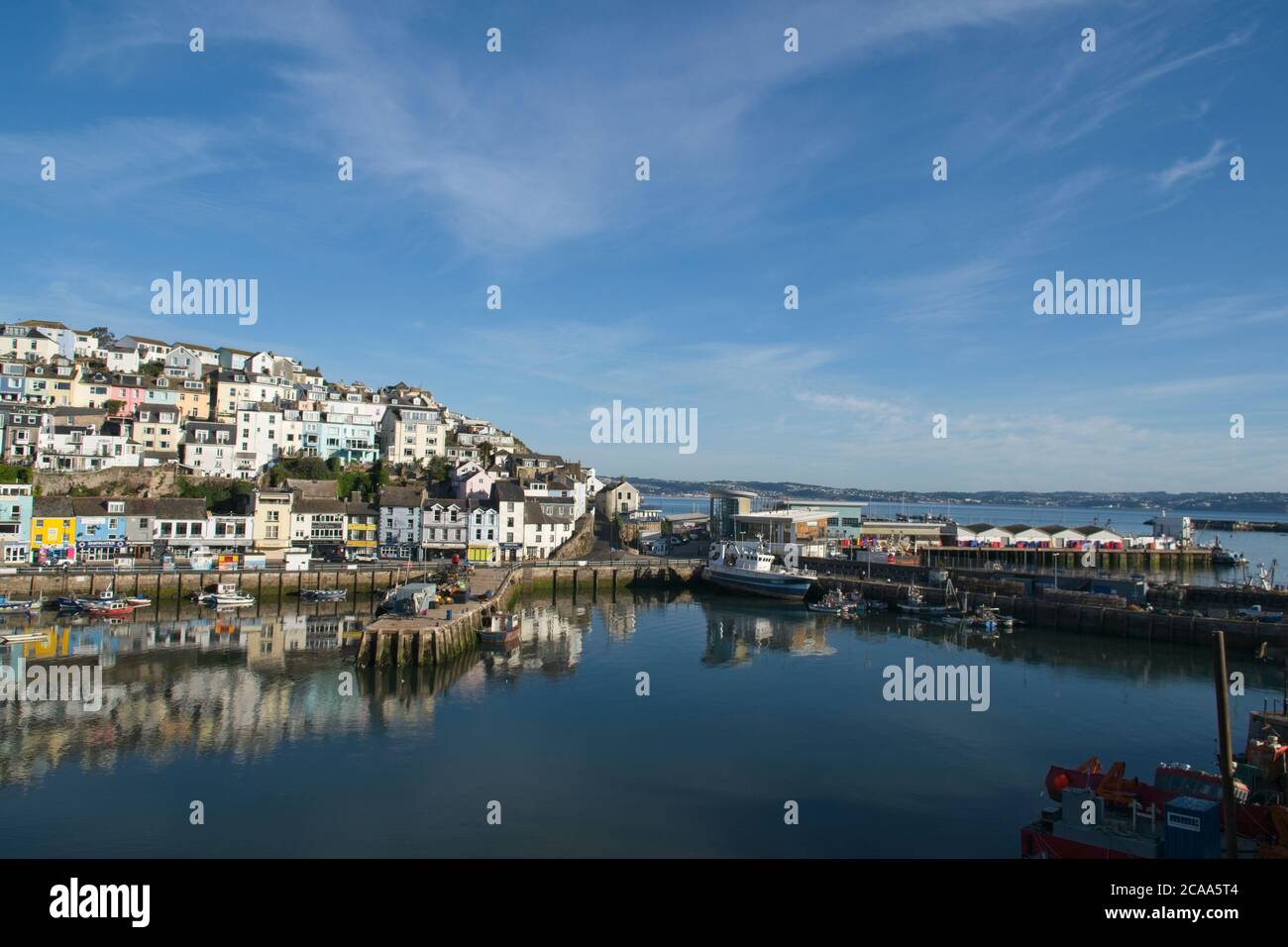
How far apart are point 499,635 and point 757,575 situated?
64.1 feet

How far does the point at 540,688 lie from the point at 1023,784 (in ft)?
44.5

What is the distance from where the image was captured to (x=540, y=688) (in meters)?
24.0

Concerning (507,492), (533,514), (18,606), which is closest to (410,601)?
(18,606)

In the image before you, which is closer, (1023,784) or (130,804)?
(130,804)

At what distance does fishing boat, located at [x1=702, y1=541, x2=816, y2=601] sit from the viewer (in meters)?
44.8

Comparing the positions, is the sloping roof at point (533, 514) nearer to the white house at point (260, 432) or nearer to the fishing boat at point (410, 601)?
the fishing boat at point (410, 601)

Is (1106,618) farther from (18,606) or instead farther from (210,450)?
(210,450)

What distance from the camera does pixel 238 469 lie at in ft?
184
